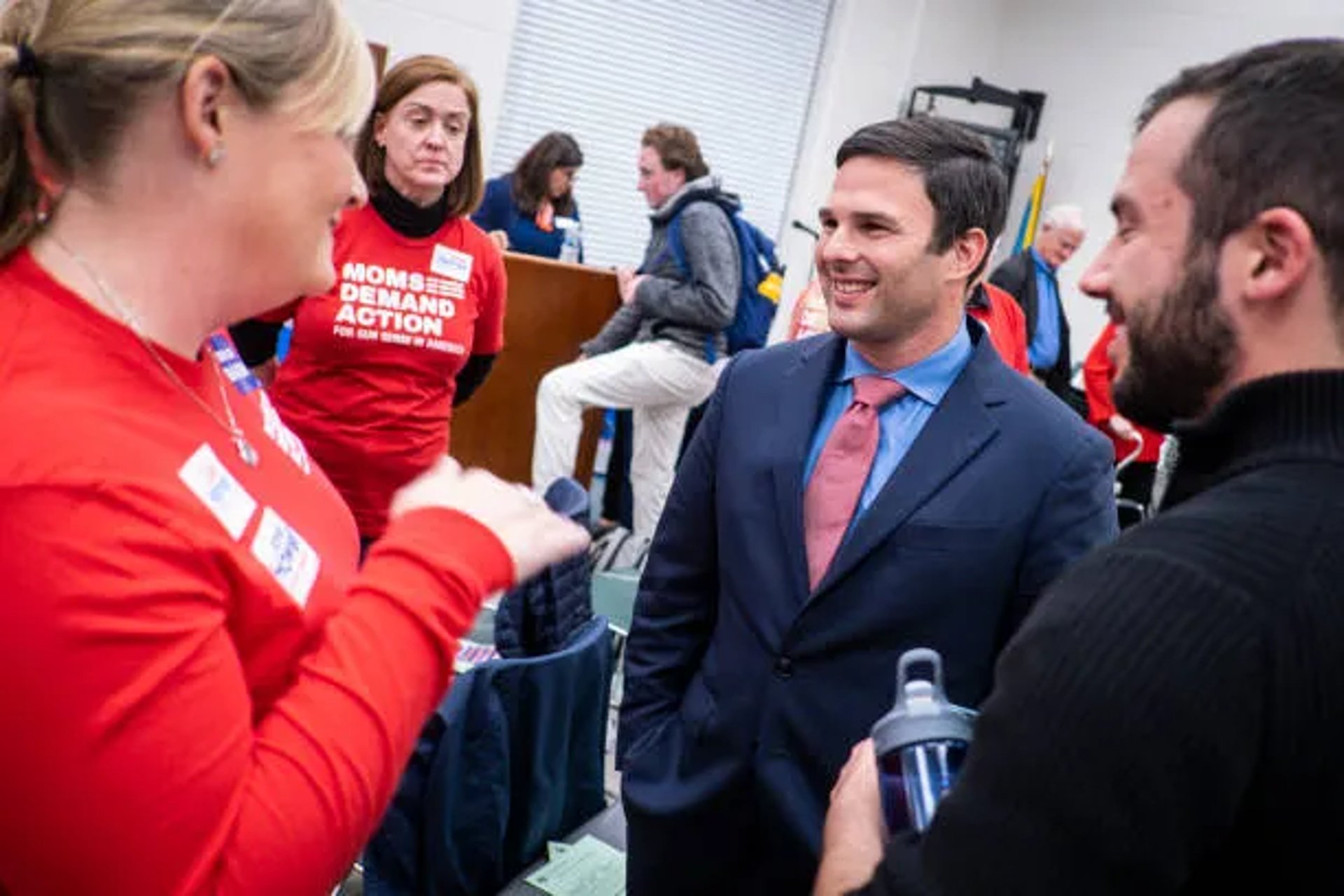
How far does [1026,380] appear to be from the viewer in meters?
1.62

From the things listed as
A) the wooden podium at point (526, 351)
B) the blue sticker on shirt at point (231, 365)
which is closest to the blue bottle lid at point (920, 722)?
the blue sticker on shirt at point (231, 365)

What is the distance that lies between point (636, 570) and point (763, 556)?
320 cm

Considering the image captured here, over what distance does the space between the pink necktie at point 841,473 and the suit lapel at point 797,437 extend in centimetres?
2

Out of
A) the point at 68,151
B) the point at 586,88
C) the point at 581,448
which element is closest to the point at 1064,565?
the point at 68,151

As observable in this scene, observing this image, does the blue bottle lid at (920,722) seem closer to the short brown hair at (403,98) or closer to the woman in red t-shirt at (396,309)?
the woman in red t-shirt at (396,309)

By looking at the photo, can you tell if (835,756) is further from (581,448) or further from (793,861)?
(581,448)

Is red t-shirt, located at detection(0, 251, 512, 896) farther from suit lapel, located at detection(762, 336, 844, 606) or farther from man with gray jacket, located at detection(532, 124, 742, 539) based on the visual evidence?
man with gray jacket, located at detection(532, 124, 742, 539)

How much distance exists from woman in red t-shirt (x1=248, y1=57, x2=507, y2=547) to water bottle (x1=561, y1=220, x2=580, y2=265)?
10.1 ft

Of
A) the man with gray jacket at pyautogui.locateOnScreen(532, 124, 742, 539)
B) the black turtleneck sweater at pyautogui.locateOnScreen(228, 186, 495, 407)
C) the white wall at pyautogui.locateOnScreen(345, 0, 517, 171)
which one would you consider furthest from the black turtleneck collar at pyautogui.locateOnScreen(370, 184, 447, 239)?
the white wall at pyautogui.locateOnScreen(345, 0, 517, 171)

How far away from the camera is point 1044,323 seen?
531 centimetres

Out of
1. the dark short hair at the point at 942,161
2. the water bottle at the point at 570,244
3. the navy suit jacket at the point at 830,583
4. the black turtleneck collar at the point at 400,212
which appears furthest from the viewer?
the water bottle at the point at 570,244

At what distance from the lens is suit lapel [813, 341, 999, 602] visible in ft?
4.77

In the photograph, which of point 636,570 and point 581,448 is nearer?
point 636,570

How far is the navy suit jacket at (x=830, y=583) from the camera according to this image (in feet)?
4.75
